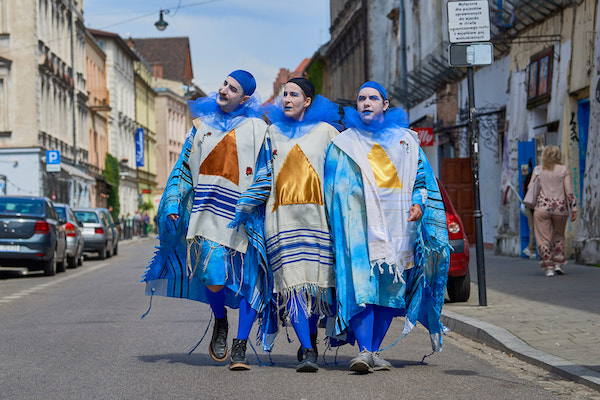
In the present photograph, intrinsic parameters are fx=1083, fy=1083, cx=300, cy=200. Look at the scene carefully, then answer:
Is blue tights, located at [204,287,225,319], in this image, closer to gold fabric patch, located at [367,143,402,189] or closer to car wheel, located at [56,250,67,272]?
gold fabric patch, located at [367,143,402,189]

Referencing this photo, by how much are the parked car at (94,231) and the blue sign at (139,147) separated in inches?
1966

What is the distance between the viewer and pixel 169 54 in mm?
116812

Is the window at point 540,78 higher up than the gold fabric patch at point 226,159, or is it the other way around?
the window at point 540,78

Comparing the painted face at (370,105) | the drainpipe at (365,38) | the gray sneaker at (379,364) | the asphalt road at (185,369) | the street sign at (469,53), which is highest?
the drainpipe at (365,38)

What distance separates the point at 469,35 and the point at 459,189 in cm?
1556

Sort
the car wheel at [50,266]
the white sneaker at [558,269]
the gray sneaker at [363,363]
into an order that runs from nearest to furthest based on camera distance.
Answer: the gray sneaker at [363,363] < the white sneaker at [558,269] < the car wheel at [50,266]

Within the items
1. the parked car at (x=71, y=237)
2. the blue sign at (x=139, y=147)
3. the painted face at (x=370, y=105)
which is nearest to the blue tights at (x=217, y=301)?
the painted face at (x=370, y=105)

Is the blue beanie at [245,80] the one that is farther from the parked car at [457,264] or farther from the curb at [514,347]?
the parked car at [457,264]

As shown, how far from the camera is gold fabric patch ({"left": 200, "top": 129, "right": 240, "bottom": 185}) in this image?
7.52m

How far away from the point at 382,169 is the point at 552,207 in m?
8.51

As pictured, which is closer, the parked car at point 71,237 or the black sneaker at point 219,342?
the black sneaker at point 219,342

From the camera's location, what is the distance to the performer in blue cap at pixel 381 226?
719 centimetres

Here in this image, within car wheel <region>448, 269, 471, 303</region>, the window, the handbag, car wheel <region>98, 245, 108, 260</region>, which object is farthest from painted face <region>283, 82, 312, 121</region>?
car wheel <region>98, 245, 108, 260</region>

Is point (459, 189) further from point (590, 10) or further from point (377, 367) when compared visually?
point (377, 367)
